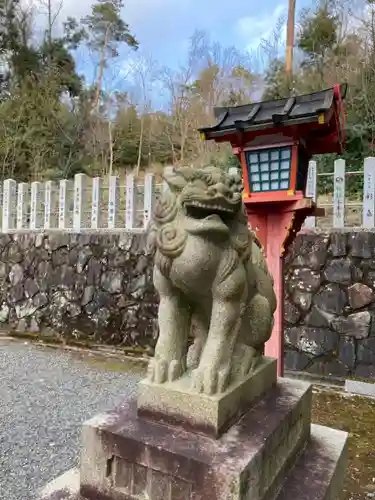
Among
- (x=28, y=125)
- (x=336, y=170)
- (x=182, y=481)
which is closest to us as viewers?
(x=182, y=481)

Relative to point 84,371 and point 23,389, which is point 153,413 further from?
point 84,371

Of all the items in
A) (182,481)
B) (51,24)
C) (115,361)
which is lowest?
(115,361)

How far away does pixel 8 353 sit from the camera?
5.29m

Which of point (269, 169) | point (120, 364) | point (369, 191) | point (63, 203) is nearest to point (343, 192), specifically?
point (369, 191)

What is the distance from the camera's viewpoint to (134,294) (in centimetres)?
554

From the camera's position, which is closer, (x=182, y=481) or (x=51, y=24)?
(x=182, y=481)

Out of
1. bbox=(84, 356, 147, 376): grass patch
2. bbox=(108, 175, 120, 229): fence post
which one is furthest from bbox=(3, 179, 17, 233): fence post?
bbox=(84, 356, 147, 376): grass patch

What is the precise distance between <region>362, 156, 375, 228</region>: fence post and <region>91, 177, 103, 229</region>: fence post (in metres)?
3.58

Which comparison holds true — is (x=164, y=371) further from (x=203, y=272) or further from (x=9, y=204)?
(x=9, y=204)

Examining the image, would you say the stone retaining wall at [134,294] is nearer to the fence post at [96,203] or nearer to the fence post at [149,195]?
the fence post at [96,203]

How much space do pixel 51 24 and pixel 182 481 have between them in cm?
1919

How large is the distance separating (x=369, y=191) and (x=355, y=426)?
236cm

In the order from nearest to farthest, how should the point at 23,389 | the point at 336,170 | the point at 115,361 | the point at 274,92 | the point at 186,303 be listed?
1. the point at 186,303
2. the point at 23,389
3. the point at 336,170
4. the point at 115,361
5. the point at 274,92

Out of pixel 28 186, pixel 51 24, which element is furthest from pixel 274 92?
pixel 51 24
